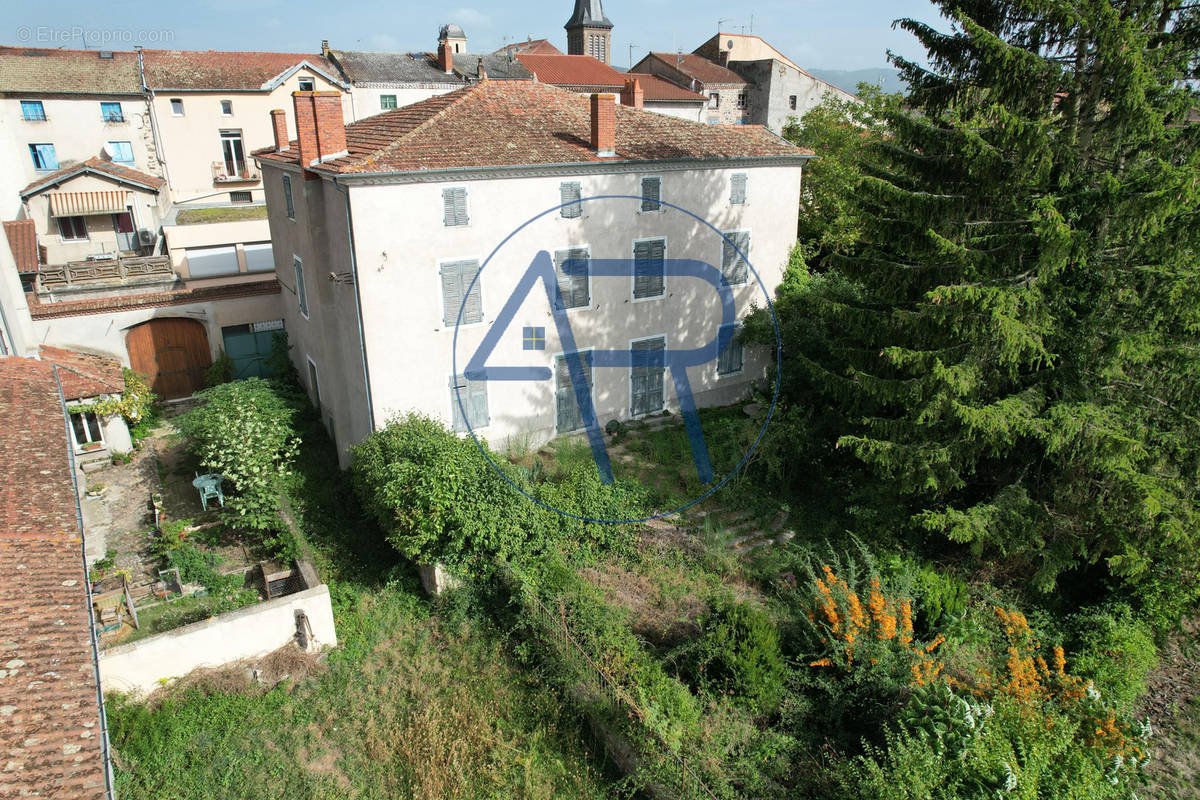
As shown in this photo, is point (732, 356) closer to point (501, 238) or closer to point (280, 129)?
point (501, 238)

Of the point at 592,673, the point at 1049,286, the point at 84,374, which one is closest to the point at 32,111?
the point at 84,374

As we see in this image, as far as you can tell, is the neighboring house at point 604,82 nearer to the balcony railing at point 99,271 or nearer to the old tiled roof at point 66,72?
the old tiled roof at point 66,72

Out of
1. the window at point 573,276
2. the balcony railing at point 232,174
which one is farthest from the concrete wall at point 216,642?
the balcony railing at point 232,174

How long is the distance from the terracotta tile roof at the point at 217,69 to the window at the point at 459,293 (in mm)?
27962

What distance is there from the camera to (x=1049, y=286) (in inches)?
489

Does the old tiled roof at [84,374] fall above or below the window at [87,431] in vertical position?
above

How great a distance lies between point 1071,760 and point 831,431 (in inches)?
359

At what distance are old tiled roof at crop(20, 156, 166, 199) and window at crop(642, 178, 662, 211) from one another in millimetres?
→ 24897

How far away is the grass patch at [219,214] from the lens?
32.1m

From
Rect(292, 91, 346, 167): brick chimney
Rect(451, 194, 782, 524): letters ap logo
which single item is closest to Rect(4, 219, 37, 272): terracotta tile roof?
Rect(292, 91, 346, 167): brick chimney

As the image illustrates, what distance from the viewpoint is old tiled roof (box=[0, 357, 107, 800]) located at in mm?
6762

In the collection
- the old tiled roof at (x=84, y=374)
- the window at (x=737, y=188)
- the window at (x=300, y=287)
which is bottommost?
the old tiled roof at (x=84, y=374)

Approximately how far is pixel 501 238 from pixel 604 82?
34.0m

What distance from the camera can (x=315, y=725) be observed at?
488 inches
